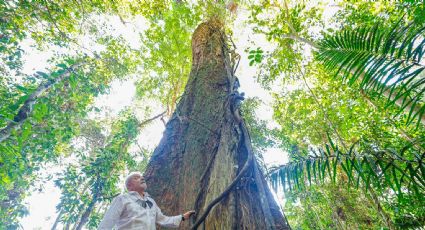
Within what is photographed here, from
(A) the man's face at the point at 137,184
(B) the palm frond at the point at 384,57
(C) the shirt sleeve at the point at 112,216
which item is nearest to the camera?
(B) the palm frond at the point at 384,57

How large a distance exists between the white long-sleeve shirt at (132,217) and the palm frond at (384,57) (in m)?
1.67

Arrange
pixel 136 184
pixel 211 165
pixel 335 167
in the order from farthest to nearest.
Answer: pixel 211 165 < pixel 136 184 < pixel 335 167

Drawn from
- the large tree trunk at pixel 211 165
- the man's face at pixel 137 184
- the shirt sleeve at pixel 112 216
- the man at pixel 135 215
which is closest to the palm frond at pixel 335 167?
the large tree trunk at pixel 211 165

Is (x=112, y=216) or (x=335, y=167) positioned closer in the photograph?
(x=112, y=216)

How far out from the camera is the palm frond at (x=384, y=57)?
4.13ft

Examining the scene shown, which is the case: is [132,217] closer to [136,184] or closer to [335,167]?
[136,184]

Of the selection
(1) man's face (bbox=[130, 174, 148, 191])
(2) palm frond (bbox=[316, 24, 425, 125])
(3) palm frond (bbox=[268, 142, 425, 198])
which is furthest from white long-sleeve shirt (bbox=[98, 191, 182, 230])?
(2) palm frond (bbox=[316, 24, 425, 125])

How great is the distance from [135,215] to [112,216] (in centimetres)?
15

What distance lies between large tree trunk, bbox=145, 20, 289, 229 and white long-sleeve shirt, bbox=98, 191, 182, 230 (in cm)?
16

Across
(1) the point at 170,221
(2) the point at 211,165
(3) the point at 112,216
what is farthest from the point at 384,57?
(3) the point at 112,216

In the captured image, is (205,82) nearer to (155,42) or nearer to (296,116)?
(155,42)

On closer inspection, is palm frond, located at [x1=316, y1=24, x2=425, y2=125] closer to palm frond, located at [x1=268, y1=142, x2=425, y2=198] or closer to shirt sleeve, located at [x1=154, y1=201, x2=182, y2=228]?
palm frond, located at [x1=268, y1=142, x2=425, y2=198]

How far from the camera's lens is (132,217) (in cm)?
148

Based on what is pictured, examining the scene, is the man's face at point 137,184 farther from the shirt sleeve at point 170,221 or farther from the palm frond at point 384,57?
the palm frond at point 384,57
